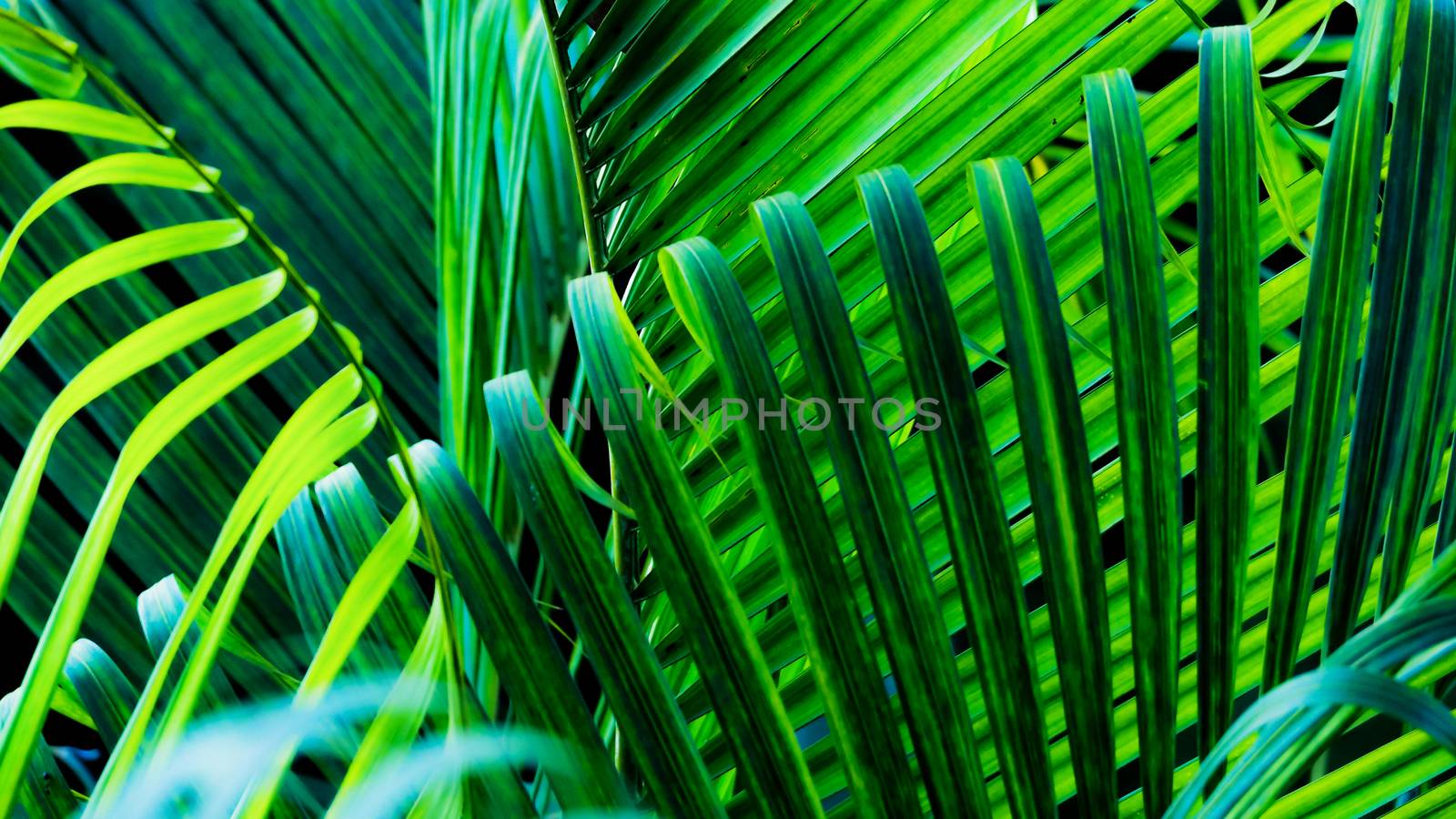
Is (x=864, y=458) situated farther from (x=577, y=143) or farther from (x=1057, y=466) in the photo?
(x=577, y=143)

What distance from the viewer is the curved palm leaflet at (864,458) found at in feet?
0.93

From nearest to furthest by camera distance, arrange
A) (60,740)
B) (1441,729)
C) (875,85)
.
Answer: (1441,729), (875,85), (60,740)

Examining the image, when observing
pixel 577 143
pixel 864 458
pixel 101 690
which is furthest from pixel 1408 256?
pixel 101 690

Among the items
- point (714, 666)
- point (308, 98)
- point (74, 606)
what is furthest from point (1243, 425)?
point (308, 98)

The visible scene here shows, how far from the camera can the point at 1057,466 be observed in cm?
30

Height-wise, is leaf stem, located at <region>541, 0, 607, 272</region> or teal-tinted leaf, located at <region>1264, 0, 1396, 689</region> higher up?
leaf stem, located at <region>541, 0, 607, 272</region>

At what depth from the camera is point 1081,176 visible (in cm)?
42

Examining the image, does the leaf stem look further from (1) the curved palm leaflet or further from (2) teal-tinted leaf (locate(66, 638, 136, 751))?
(2) teal-tinted leaf (locate(66, 638, 136, 751))

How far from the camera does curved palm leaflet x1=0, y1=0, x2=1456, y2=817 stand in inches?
11.2

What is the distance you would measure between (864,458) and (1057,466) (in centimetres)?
6

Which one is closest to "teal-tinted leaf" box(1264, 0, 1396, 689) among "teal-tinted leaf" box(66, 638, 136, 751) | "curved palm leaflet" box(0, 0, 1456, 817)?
"curved palm leaflet" box(0, 0, 1456, 817)

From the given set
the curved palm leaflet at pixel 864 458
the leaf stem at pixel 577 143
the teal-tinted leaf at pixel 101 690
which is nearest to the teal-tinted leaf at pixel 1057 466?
the curved palm leaflet at pixel 864 458

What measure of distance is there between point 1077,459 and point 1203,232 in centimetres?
8

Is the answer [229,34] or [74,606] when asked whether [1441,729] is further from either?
[229,34]
